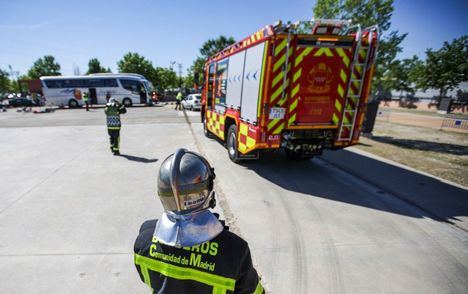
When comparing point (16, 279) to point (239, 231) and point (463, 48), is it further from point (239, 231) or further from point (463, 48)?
point (463, 48)

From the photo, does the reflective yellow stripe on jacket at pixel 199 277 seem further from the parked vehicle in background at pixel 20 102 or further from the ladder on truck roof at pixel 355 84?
the parked vehicle in background at pixel 20 102

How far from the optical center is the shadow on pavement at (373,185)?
4074 mm

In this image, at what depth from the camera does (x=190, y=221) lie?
1.17 metres

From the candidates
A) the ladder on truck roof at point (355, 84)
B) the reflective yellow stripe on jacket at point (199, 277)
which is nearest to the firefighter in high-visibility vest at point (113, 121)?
the ladder on truck roof at point (355, 84)

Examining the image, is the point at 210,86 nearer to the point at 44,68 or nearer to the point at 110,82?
the point at 110,82

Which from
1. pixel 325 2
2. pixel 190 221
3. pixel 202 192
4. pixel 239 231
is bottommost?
pixel 239 231

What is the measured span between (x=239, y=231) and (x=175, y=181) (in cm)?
240

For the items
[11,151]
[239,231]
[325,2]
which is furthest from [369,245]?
[325,2]

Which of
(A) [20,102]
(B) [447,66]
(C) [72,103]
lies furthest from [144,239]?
(A) [20,102]

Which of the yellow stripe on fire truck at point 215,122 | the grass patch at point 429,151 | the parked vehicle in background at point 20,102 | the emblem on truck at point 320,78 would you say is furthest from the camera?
the parked vehicle in background at point 20,102

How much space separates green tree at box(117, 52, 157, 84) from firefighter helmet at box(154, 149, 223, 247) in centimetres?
5154

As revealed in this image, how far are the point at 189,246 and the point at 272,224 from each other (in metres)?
2.61

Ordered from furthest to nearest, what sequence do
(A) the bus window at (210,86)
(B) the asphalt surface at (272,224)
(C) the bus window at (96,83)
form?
1. (C) the bus window at (96,83)
2. (A) the bus window at (210,86)
3. (B) the asphalt surface at (272,224)

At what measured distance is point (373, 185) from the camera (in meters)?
5.07
